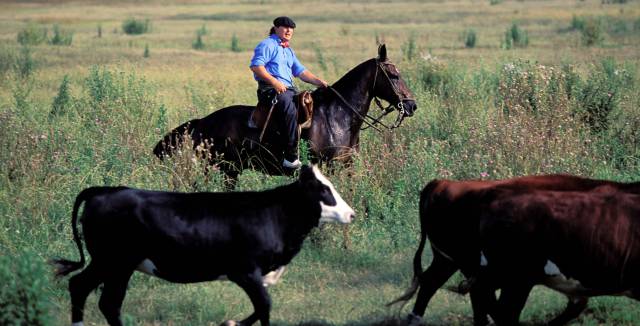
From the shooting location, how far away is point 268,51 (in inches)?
473

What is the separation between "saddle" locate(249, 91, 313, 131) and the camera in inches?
477

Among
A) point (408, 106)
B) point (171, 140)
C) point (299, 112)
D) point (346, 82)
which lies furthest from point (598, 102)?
point (171, 140)

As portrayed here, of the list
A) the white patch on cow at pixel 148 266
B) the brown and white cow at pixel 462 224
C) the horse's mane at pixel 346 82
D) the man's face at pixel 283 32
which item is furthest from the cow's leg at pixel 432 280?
the horse's mane at pixel 346 82

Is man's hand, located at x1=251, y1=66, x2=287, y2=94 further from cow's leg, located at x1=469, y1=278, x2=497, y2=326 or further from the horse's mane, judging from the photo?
cow's leg, located at x1=469, y1=278, x2=497, y2=326

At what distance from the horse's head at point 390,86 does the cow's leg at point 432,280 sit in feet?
16.4

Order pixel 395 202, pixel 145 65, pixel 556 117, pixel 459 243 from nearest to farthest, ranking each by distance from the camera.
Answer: pixel 459 243 < pixel 395 202 < pixel 556 117 < pixel 145 65

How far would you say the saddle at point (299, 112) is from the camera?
12108 millimetres

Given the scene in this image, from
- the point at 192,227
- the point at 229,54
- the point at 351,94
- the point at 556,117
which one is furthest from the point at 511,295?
the point at 229,54

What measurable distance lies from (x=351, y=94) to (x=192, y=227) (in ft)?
17.7

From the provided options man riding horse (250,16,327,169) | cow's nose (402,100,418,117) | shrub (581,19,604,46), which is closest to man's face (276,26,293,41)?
man riding horse (250,16,327,169)

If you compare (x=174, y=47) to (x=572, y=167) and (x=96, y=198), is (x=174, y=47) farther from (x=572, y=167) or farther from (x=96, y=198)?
(x=96, y=198)

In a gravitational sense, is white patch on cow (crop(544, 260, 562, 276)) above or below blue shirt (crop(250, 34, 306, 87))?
below

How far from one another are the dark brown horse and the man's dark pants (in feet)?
0.43

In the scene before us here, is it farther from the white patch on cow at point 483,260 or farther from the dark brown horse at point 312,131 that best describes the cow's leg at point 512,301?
the dark brown horse at point 312,131
